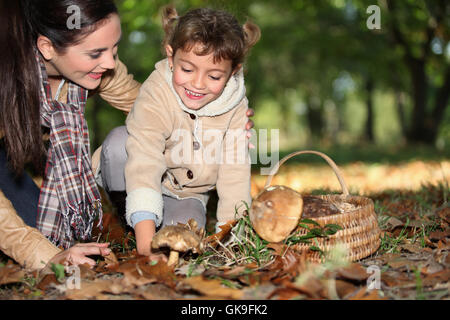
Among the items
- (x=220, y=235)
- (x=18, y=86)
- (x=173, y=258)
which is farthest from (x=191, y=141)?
(x=18, y=86)

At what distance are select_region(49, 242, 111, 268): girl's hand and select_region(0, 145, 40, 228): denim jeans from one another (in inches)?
31.8

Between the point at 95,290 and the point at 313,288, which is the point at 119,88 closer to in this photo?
the point at 95,290

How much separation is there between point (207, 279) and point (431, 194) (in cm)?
Result: 251

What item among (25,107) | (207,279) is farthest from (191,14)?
(207,279)

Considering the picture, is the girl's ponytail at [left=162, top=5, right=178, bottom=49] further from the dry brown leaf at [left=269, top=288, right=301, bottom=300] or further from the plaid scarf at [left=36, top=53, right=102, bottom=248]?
the dry brown leaf at [left=269, top=288, right=301, bottom=300]

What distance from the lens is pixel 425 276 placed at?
1765mm

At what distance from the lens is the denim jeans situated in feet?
8.61

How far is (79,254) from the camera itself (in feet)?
6.47

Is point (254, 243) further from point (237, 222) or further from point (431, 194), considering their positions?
point (431, 194)

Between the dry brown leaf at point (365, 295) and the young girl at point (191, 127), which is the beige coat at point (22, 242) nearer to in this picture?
the young girl at point (191, 127)

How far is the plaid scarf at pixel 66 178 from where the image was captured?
98.3 inches

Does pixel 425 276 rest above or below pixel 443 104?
below

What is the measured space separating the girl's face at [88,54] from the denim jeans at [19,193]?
76 centimetres

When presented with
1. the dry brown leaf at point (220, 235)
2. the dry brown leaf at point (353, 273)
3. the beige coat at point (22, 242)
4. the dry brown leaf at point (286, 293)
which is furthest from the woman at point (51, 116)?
the dry brown leaf at point (353, 273)
